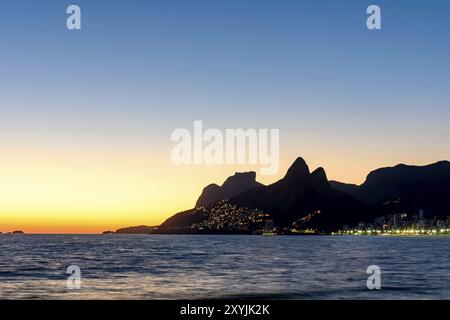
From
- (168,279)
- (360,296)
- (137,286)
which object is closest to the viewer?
(360,296)

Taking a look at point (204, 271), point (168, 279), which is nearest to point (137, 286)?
point (168, 279)

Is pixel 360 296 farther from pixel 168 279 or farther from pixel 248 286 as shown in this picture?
pixel 168 279

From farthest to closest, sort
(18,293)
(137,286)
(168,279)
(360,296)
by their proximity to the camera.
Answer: (168,279) → (137,286) → (18,293) → (360,296)
